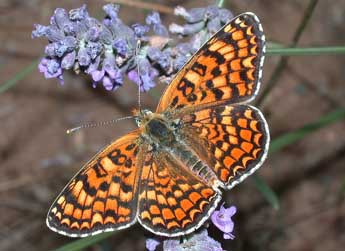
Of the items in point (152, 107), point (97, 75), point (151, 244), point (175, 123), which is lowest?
point (152, 107)

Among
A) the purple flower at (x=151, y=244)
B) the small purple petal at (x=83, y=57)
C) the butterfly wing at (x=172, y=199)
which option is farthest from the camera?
the small purple petal at (x=83, y=57)

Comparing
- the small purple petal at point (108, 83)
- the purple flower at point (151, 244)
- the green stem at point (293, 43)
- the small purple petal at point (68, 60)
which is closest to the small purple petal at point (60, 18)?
the small purple petal at point (68, 60)

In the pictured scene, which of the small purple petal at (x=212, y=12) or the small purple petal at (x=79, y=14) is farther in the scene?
the small purple petal at (x=212, y=12)

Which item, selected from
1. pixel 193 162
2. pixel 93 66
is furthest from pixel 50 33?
pixel 193 162

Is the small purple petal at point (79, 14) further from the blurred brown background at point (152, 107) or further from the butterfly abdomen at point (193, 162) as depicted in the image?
the blurred brown background at point (152, 107)

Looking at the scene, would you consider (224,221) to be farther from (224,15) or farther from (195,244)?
(224,15)

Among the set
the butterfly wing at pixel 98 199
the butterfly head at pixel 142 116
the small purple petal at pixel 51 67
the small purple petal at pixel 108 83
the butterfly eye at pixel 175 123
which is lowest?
the butterfly wing at pixel 98 199

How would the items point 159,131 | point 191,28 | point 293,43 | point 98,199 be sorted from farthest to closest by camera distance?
1. point 293,43
2. point 191,28
3. point 159,131
4. point 98,199

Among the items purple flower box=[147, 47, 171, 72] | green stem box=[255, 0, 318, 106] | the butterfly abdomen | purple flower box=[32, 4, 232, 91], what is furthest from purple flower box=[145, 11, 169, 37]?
green stem box=[255, 0, 318, 106]
